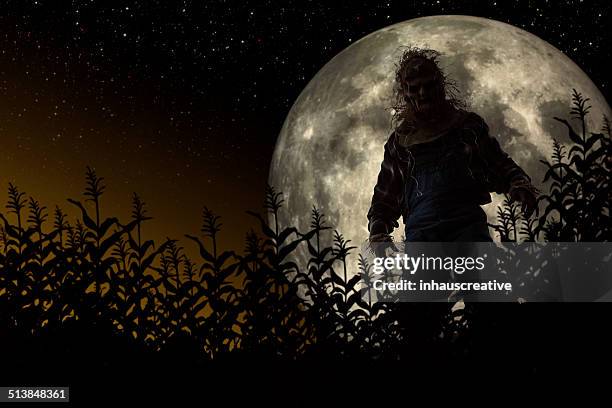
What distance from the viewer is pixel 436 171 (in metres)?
4.86

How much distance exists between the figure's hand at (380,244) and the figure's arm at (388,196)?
226mm

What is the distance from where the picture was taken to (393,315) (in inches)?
109

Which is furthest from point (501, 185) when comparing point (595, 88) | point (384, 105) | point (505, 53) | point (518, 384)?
point (595, 88)

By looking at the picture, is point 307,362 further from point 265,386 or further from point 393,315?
point 393,315

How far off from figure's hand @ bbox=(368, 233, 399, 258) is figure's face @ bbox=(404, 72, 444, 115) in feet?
3.37

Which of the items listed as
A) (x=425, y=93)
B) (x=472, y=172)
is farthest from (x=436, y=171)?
(x=425, y=93)

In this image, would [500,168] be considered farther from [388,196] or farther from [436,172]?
[388,196]

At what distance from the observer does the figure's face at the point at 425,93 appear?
16.6 ft

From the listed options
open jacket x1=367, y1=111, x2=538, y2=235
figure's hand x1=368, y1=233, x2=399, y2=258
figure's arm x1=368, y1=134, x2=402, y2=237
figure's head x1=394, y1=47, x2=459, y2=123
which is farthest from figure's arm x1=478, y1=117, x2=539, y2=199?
figure's hand x1=368, y1=233, x2=399, y2=258

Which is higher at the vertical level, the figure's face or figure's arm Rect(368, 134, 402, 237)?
the figure's face

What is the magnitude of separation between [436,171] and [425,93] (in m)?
0.64

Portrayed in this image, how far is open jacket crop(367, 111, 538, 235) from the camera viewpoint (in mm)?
4758

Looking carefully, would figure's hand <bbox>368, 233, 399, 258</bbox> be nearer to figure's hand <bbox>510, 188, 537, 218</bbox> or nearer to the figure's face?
figure's hand <bbox>510, 188, 537, 218</bbox>

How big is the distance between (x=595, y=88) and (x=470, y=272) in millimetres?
9081
